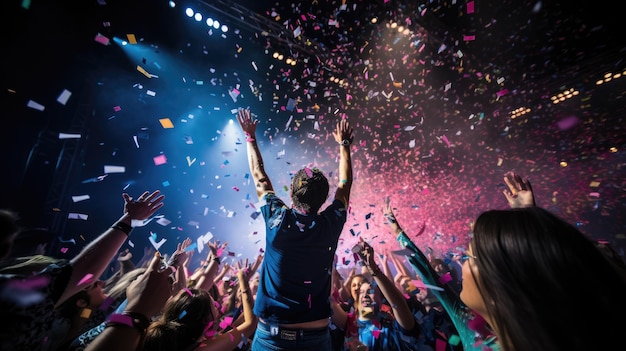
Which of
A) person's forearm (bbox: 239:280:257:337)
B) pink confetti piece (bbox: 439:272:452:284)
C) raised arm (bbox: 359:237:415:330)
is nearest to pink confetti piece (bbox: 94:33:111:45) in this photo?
person's forearm (bbox: 239:280:257:337)

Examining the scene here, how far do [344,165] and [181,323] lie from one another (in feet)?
6.05

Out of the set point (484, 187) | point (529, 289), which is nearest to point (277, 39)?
point (529, 289)

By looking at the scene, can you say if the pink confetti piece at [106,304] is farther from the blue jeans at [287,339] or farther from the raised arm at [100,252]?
the blue jeans at [287,339]

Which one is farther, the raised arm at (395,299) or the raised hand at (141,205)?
the raised arm at (395,299)

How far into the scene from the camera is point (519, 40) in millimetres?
6469

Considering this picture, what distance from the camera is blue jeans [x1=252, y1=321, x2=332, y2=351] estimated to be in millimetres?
1600

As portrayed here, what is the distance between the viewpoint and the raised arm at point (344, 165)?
217 centimetres

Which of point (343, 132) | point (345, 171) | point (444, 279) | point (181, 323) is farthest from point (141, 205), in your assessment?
point (444, 279)

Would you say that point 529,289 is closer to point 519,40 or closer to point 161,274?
point 161,274

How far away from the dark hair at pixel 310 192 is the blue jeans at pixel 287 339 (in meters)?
0.86

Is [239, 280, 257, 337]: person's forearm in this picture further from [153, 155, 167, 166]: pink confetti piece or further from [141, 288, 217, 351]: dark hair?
[153, 155, 167, 166]: pink confetti piece

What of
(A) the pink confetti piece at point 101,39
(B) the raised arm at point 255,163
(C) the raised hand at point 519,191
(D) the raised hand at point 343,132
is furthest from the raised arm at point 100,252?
(A) the pink confetti piece at point 101,39

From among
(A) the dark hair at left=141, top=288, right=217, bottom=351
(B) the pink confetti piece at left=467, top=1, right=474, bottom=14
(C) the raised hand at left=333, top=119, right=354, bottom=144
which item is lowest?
(A) the dark hair at left=141, top=288, right=217, bottom=351

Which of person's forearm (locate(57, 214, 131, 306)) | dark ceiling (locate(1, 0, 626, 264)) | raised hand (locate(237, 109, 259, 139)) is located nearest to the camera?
person's forearm (locate(57, 214, 131, 306))
